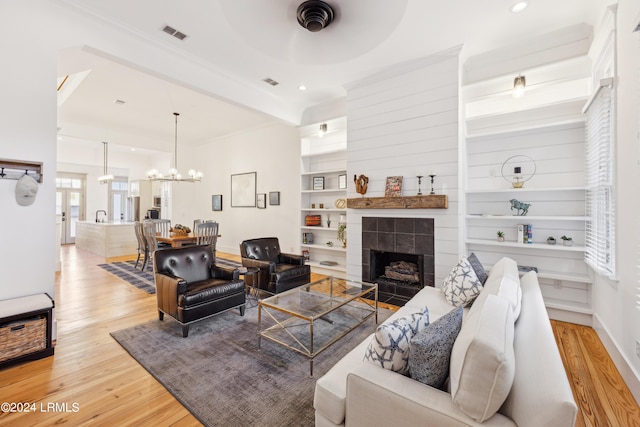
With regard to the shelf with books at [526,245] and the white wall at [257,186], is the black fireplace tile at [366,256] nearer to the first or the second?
the shelf with books at [526,245]

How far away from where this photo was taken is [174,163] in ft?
28.5

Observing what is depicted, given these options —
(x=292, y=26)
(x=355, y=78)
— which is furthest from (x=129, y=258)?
(x=292, y=26)

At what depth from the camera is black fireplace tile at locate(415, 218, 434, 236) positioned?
3.80m

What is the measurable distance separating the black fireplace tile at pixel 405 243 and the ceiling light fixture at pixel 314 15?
3.05 m

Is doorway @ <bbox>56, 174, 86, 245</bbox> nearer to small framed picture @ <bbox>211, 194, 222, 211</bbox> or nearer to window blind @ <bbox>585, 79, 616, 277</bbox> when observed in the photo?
small framed picture @ <bbox>211, 194, 222, 211</bbox>

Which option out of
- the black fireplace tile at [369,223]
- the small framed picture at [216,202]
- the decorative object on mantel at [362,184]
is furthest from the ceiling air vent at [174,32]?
the small framed picture at [216,202]

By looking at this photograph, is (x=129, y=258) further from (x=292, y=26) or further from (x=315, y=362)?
(x=292, y=26)

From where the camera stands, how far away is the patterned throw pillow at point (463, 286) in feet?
8.65

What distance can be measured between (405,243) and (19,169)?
4259mm

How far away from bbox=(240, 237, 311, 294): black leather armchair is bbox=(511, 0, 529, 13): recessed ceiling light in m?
3.90

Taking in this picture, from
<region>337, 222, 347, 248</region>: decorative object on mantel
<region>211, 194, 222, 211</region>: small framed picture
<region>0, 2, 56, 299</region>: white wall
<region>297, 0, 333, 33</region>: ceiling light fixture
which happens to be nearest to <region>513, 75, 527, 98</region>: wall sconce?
<region>297, 0, 333, 33</region>: ceiling light fixture

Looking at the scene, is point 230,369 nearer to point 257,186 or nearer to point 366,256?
point 366,256

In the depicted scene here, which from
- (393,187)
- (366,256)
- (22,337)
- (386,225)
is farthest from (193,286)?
(393,187)

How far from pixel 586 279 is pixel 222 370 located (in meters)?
3.87
